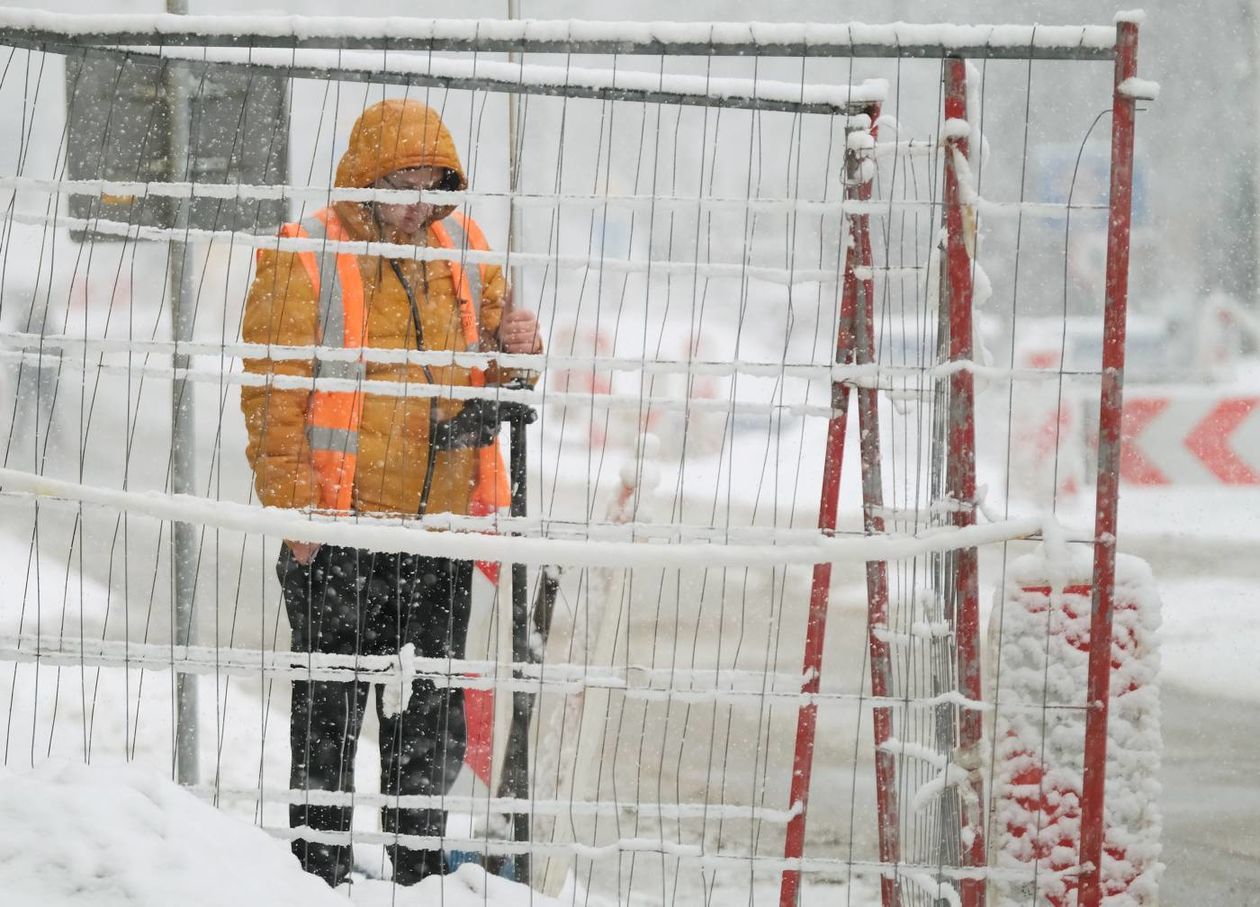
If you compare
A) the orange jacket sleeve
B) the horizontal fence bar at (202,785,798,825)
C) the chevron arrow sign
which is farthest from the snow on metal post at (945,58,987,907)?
the chevron arrow sign

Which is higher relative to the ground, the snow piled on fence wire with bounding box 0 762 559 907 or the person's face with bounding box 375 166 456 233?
the person's face with bounding box 375 166 456 233

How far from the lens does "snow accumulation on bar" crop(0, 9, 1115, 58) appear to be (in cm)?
319

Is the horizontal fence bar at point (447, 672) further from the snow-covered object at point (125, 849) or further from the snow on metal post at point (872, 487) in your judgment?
the snow-covered object at point (125, 849)

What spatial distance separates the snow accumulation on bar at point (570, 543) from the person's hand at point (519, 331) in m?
1.04

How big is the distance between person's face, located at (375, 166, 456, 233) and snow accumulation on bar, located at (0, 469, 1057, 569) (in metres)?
1.12

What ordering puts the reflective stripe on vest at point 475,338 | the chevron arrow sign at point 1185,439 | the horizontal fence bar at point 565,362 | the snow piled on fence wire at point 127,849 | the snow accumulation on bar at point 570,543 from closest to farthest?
the snow piled on fence wire at point 127,849 → the snow accumulation on bar at point 570,543 → the horizontal fence bar at point 565,362 → the reflective stripe on vest at point 475,338 → the chevron arrow sign at point 1185,439

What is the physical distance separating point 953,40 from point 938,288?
563 mm

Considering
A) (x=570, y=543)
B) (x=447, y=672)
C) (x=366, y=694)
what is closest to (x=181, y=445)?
(x=366, y=694)

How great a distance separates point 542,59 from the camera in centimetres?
2094

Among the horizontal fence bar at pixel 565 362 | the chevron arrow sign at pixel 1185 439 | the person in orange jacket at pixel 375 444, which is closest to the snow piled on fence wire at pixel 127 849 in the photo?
the horizontal fence bar at pixel 565 362

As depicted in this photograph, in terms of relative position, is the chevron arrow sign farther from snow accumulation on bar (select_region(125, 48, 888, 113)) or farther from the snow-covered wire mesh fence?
snow accumulation on bar (select_region(125, 48, 888, 113))

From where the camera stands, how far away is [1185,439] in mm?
13562

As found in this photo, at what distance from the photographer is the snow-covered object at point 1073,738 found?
135 inches

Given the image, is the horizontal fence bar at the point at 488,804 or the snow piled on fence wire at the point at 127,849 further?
the horizontal fence bar at the point at 488,804
